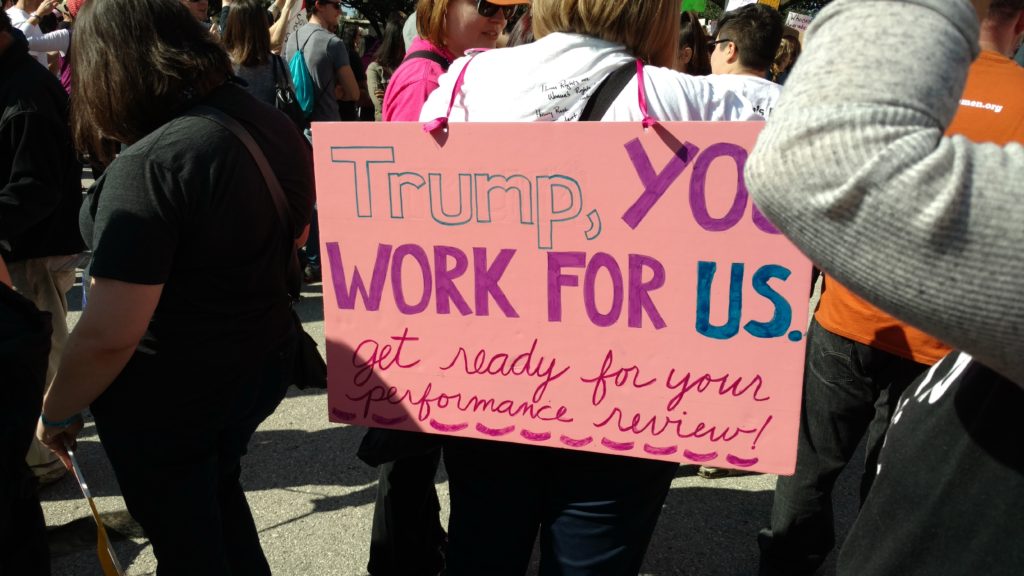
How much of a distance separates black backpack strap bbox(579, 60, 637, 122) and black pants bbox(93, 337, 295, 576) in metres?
1.02

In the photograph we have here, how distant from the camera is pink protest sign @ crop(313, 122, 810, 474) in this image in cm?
140

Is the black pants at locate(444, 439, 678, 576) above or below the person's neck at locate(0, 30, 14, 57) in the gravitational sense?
below

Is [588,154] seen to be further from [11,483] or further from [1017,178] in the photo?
[11,483]

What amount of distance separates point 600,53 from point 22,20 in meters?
5.82

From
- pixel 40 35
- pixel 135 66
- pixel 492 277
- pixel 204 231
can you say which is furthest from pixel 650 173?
pixel 40 35

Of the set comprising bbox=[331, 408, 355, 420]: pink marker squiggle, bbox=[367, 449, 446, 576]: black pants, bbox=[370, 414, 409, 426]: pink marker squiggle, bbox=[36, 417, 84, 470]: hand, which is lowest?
bbox=[367, 449, 446, 576]: black pants

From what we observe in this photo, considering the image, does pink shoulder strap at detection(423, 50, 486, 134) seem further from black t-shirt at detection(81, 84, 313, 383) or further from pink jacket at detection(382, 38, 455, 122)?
pink jacket at detection(382, 38, 455, 122)

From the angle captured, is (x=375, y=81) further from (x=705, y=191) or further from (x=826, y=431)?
(x=705, y=191)

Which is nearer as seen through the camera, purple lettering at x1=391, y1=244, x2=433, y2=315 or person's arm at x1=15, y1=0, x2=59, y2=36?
purple lettering at x1=391, y1=244, x2=433, y2=315

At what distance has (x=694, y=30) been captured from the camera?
14.3ft

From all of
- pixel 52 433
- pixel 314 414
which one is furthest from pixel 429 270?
pixel 314 414

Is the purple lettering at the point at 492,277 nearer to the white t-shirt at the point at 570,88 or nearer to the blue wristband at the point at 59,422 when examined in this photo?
the white t-shirt at the point at 570,88

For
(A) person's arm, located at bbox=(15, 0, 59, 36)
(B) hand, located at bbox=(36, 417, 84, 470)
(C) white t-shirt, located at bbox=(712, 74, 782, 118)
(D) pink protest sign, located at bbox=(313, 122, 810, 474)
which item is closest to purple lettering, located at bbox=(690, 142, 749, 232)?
(D) pink protest sign, located at bbox=(313, 122, 810, 474)

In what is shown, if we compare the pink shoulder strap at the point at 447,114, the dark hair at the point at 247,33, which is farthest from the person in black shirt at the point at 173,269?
the dark hair at the point at 247,33
